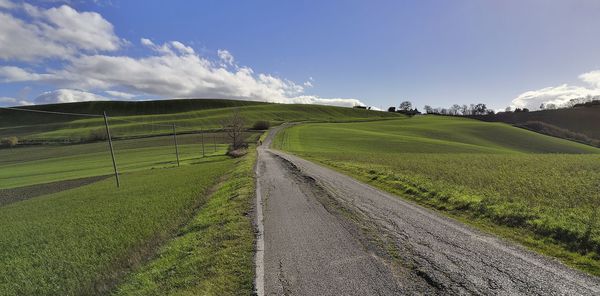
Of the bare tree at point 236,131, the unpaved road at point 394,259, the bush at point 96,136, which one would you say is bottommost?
the bush at point 96,136

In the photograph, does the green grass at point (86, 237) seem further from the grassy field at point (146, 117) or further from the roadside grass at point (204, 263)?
the grassy field at point (146, 117)

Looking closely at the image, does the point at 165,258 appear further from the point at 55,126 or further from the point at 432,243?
the point at 55,126

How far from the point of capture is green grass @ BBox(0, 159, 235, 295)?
30.7 ft

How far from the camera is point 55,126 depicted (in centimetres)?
12600

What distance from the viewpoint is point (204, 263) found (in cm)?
762

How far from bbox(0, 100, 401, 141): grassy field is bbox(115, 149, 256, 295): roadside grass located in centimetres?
9383

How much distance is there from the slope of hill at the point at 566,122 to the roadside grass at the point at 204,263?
10093cm

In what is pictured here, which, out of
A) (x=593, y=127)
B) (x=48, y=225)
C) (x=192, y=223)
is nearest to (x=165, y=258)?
(x=192, y=223)

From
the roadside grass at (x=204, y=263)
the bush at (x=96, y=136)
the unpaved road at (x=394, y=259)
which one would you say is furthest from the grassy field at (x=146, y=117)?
the unpaved road at (x=394, y=259)

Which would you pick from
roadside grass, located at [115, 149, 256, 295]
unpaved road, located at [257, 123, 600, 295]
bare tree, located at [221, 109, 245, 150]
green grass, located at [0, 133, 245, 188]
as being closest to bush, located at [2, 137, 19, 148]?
green grass, located at [0, 133, 245, 188]

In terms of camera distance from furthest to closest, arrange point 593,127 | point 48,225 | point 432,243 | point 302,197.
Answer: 1. point 593,127
2. point 48,225
3. point 302,197
4. point 432,243

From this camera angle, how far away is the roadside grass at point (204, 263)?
21.2 feet

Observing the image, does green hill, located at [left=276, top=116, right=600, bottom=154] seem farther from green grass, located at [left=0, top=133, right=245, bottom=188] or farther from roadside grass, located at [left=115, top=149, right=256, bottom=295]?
roadside grass, located at [left=115, top=149, right=256, bottom=295]

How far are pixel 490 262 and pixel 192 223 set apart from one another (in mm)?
9992
